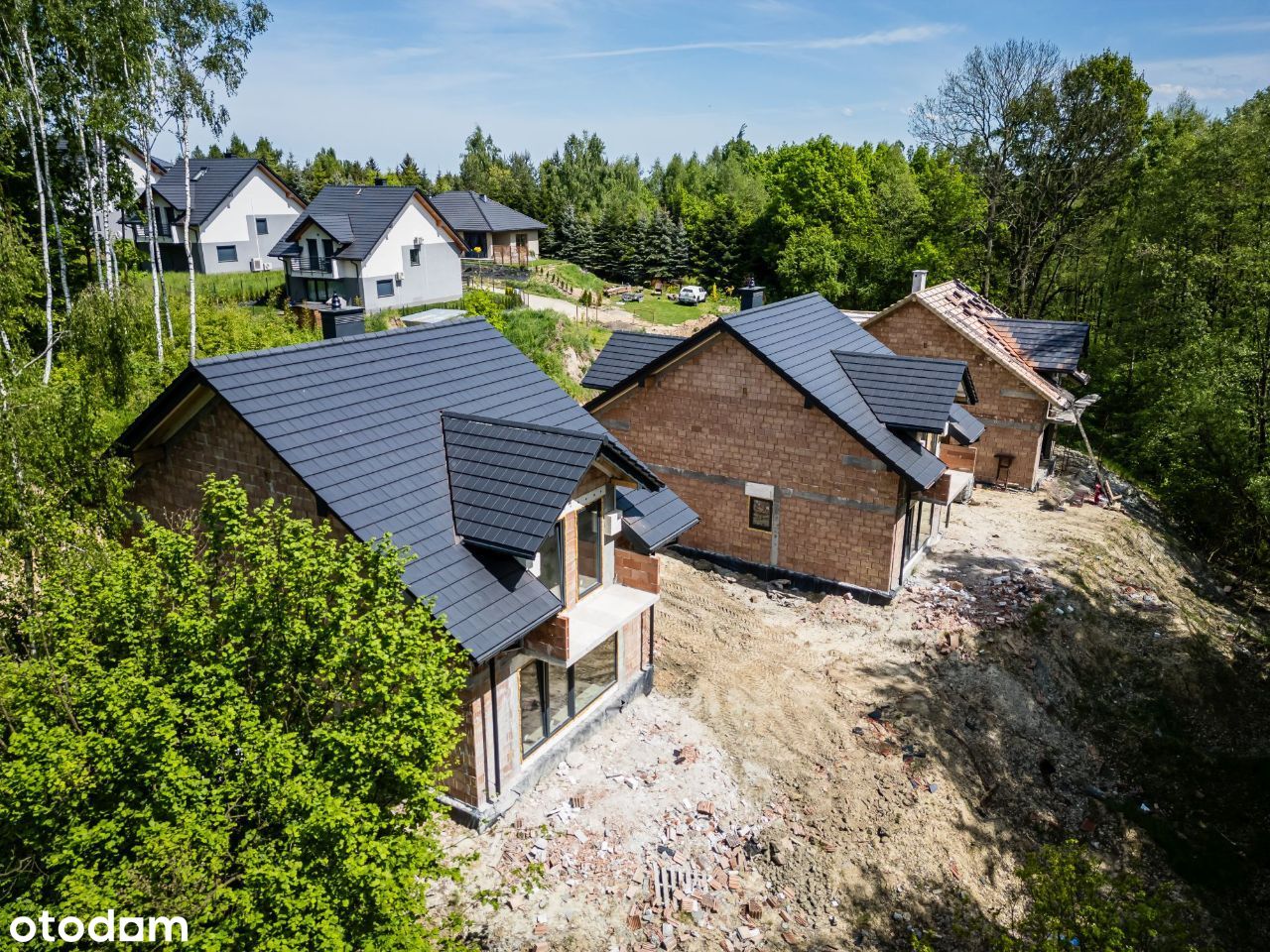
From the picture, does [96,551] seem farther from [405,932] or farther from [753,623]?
[753,623]

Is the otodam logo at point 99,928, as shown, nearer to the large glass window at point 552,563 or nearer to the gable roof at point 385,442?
the gable roof at point 385,442

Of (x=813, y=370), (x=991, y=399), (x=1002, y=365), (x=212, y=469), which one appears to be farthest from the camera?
(x=991, y=399)

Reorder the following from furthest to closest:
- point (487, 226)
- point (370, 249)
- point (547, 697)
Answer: point (487, 226), point (370, 249), point (547, 697)

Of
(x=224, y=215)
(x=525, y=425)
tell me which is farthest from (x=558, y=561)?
(x=224, y=215)

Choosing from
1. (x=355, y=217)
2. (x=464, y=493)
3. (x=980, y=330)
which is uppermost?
(x=355, y=217)

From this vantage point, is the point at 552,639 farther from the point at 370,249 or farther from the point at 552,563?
the point at 370,249

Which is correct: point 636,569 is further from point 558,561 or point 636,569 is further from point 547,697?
point 547,697

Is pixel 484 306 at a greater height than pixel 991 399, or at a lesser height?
greater

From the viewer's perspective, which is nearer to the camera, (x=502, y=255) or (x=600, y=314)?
(x=600, y=314)
